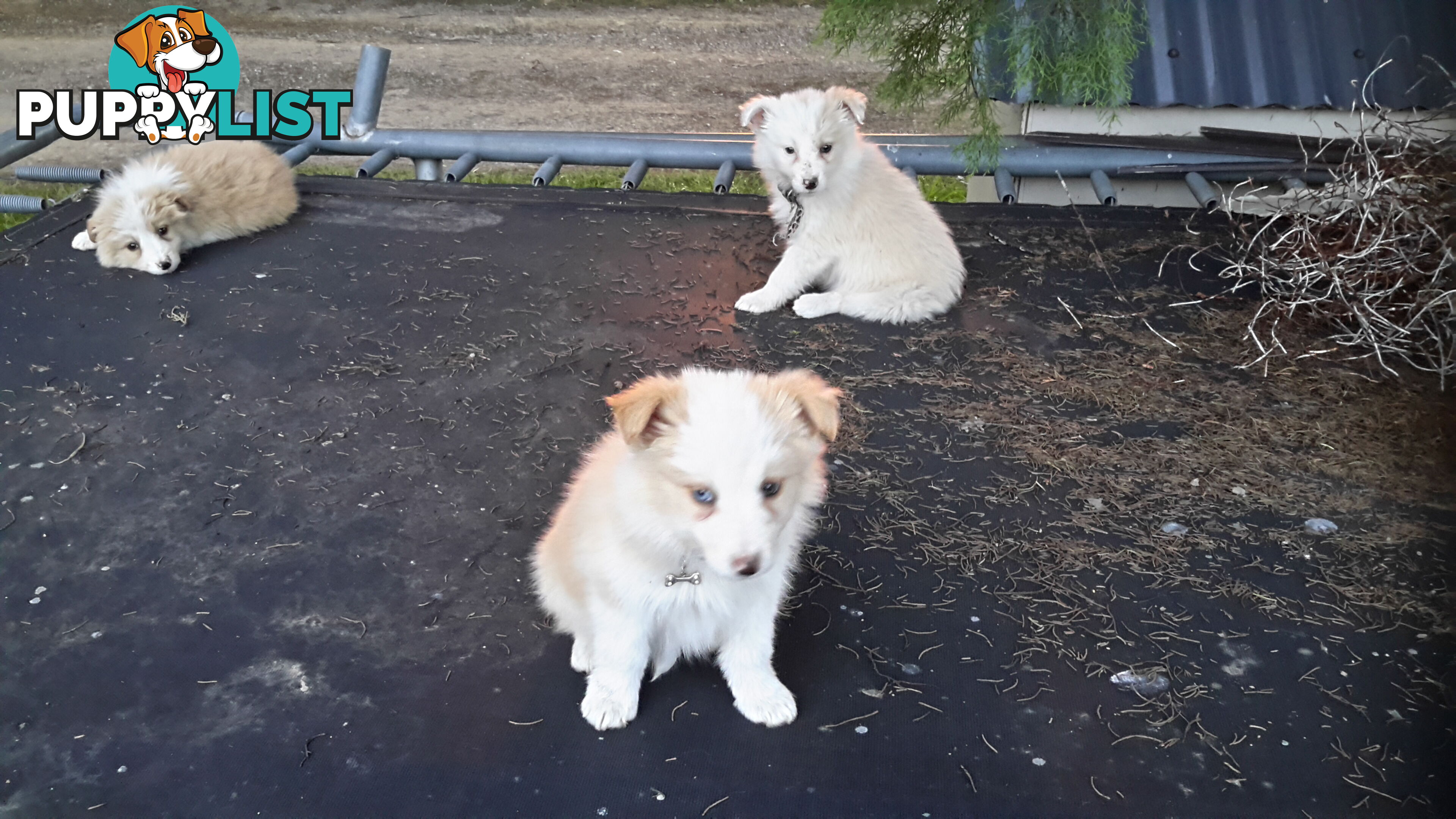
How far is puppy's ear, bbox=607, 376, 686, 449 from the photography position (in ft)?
6.50

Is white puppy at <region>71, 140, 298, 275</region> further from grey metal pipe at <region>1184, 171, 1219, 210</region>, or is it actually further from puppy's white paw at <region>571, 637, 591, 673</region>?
grey metal pipe at <region>1184, 171, 1219, 210</region>

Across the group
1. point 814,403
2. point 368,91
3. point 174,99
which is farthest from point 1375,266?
point 174,99

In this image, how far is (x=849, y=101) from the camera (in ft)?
13.8

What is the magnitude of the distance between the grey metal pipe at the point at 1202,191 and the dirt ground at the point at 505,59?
327cm

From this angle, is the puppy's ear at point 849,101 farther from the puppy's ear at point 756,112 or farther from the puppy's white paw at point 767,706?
the puppy's white paw at point 767,706

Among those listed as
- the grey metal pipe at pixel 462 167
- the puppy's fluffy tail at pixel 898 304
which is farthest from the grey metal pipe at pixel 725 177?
the grey metal pipe at pixel 462 167

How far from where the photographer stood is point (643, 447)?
2064 mm

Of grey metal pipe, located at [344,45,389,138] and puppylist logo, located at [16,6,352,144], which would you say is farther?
puppylist logo, located at [16,6,352,144]

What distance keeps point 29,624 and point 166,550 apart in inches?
15.4

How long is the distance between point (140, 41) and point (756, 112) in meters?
7.21

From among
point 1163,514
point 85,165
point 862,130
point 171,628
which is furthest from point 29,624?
point 862,130

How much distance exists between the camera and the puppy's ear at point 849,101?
422 cm

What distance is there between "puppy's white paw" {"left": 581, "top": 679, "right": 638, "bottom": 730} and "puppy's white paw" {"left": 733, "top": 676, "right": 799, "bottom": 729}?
268mm

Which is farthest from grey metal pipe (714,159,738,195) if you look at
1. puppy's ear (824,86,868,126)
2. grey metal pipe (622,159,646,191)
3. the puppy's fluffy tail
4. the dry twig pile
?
the dry twig pile
